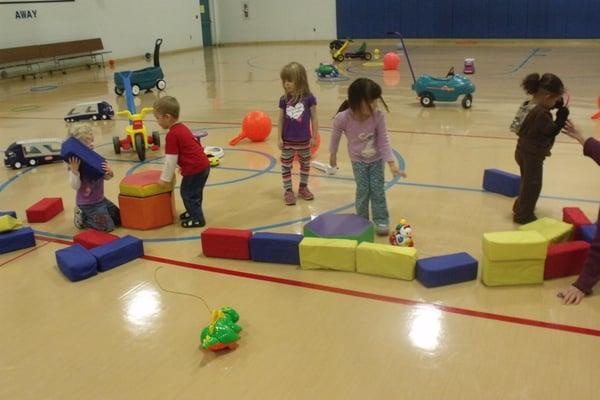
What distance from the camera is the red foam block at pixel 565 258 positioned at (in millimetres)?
3245

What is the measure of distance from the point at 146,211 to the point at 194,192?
385 millimetres

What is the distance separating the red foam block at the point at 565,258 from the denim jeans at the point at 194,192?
245 cm

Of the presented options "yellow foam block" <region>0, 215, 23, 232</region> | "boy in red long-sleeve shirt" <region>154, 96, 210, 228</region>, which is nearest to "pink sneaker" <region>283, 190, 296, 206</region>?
"boy in red long-sleeve shirt" <region>154, 96, 210, 228</region>

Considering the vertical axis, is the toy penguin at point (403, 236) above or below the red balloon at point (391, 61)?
below

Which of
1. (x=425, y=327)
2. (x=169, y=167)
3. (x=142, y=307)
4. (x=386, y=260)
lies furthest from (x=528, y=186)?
(x=142, y=307)

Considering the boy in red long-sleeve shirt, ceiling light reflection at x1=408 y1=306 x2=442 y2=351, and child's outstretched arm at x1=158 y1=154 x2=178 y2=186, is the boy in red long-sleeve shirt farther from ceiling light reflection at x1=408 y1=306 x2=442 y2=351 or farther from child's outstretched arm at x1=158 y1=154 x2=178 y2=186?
ceiling light reflection at x1=408 y1=306 x2=442 y2=351

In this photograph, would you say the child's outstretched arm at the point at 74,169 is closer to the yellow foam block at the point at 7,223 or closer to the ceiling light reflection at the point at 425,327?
the yellow foam block at the point at 7,223

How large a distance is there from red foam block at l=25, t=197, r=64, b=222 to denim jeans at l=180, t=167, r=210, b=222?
3.91 ft

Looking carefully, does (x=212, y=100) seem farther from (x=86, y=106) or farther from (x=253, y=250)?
(x=253, y=250)

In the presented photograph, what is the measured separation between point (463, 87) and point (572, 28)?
10893 mm

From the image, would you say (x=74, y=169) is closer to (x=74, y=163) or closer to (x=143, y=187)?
(x=74, y=163)

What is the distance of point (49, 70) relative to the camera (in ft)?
48.9

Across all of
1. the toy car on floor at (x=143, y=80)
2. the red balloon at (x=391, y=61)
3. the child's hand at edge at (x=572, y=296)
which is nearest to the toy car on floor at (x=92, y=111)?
the toy car on floor at (x=143, y=80)

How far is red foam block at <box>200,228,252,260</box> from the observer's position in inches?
145
